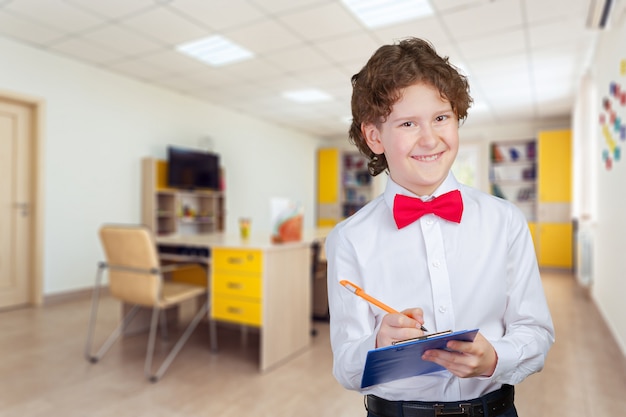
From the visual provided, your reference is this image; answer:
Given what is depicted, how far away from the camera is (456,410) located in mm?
784

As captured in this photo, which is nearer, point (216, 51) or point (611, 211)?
point (611, 211)

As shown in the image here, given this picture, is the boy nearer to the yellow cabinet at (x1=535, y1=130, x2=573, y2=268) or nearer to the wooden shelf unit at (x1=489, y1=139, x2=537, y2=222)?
the yellow cabinet at (x1=535, y1=130, x2=573, y2=268)

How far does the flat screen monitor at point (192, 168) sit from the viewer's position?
5582 millimetres

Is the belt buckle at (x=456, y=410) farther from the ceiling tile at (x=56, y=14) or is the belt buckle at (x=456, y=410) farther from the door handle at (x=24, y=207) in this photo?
the door handle at (x=24, y=207)

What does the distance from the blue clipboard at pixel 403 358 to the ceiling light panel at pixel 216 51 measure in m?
4.11

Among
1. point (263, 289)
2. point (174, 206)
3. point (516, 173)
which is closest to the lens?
point (263, 289)

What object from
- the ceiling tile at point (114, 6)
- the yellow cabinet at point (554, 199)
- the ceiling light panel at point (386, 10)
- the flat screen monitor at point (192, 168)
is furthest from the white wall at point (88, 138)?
the yellow cabinet at point (554, 199)

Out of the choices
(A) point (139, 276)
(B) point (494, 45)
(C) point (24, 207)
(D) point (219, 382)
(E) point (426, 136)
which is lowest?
(D) point (219, 382)

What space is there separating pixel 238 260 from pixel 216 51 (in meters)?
2.82

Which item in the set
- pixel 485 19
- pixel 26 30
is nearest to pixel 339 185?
pixel 485 19

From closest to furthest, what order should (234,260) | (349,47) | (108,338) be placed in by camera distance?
(234,260), (108,338), (349,47)

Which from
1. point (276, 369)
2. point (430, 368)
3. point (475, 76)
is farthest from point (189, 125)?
point (430, 368)

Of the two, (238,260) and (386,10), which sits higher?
(386,10)

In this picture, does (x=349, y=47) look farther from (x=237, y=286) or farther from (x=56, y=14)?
(x=237, y=286)
